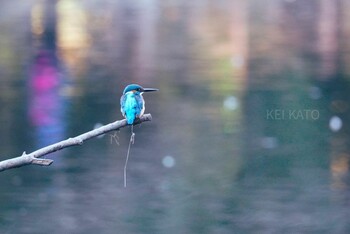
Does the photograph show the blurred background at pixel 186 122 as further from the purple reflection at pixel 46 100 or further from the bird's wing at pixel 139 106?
the bird's wing at pixel 139 106

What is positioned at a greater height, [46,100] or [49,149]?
[49,149]

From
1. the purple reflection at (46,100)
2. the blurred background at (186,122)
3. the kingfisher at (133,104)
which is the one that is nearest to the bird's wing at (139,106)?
the kingfisher at (133,104)

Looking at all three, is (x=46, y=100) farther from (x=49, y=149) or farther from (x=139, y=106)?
(x=49, y=149)

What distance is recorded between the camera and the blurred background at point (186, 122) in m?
2.85

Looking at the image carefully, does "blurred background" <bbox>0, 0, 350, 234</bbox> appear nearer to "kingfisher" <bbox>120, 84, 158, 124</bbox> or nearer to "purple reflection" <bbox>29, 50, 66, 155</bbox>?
"purple reflection" <bbox>29, 50, 66, 155</bbox>

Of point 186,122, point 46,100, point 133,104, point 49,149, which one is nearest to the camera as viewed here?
point 49,149

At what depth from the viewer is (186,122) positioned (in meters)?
3.46

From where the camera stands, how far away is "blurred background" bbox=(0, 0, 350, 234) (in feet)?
9.35

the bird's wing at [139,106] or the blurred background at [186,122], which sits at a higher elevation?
the bird's wing at [139,106]

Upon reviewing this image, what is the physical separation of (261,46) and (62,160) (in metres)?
1.85

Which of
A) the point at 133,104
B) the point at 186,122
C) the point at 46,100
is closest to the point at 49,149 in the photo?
the point at 133,104

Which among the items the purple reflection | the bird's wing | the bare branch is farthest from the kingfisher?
the purple reflection

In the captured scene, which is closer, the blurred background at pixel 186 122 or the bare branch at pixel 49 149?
the bare branch at pixel 49 149

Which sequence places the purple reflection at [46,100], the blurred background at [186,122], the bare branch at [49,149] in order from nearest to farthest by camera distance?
1. the bare branch at [49,149]
2. the blurred background at [186,122]
3. the purple reflection at [46,100]
